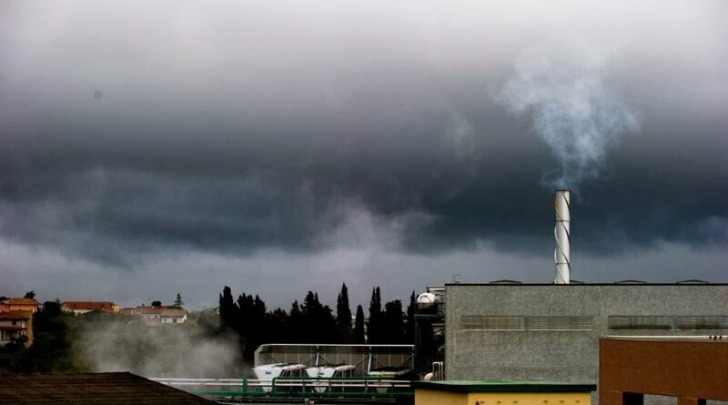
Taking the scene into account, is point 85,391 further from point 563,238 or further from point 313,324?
point 313,324

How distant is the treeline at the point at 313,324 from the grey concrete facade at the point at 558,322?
7124cm

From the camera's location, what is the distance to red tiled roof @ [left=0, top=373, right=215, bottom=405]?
39.3 m

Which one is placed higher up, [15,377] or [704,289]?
[704,289]

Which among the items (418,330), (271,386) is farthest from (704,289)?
(271,386)

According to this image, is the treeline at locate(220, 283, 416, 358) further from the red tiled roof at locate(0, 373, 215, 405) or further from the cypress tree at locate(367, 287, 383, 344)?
the red tiled roof at locate(0, 373, 215, 405)

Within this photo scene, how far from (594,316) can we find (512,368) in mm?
4760

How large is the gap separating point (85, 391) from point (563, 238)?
3800 cm

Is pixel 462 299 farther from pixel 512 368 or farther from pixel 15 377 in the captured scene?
pixel 15 377

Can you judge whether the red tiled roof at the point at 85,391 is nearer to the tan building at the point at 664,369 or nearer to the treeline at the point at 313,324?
the tan building at the point at 664,369

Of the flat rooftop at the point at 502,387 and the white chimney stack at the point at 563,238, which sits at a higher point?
the white chimney stack at the point at 563,238

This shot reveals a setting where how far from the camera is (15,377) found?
4216cm

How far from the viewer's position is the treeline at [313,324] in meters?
139

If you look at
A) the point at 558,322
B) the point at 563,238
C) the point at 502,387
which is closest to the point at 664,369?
the point at 502,387

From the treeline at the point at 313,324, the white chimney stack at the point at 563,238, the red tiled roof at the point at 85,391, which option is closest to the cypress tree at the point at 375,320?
the treeline at the point at 313,324
